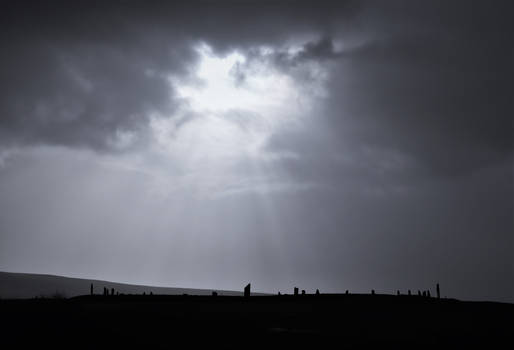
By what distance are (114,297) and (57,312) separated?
17.3 metres

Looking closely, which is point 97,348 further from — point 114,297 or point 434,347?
point 114,297

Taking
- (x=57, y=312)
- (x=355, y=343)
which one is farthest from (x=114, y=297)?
(x=355, y=343)

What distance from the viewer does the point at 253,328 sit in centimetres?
2595

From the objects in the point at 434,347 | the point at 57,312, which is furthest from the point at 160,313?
the point at 434,347

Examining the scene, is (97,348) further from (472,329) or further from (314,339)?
(472,329)

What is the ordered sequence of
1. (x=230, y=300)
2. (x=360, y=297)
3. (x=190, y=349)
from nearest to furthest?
(x=190, y=349) < (x=230, y=300) < (x=360, y=297)

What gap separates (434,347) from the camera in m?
21.3

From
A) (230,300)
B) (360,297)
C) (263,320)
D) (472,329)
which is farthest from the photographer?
(360,297)

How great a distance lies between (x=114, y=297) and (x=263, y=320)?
84.9ft

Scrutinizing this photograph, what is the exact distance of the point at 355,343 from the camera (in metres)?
21.8

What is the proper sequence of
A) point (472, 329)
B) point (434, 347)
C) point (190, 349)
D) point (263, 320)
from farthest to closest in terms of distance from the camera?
1. point (263, 320)
2. point (472, 329)
3. point (434, 347)
4. point (190, 349)

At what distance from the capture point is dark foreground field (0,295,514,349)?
21.3 metres

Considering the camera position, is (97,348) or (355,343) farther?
(355,343)

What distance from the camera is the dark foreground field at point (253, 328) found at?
70.0 feet
